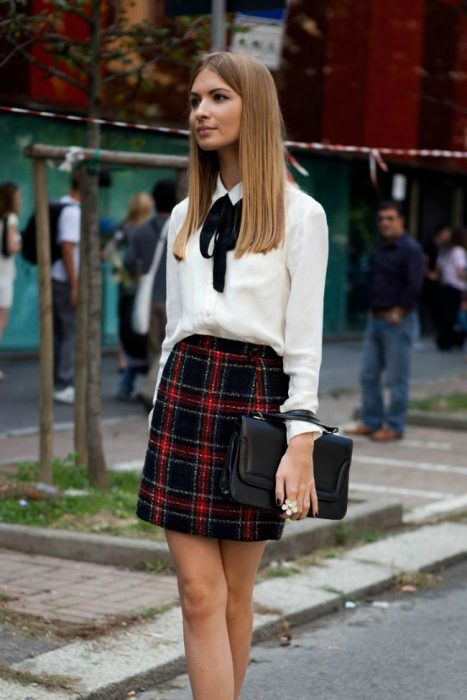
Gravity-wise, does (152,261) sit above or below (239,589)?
below

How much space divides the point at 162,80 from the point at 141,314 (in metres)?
6.20

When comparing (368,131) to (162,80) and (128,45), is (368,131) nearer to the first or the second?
(162,80)

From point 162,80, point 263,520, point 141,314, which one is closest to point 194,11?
point 141,314

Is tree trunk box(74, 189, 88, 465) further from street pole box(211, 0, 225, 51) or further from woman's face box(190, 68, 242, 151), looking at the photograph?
woman's face box(190, 68, 242, 151)

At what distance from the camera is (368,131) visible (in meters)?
20.2

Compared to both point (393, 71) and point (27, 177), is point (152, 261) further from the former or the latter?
point (393, 71)

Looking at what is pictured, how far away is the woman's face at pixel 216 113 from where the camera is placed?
3439 millimetres

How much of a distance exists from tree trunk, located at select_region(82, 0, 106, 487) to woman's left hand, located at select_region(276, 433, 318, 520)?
367 centimetres

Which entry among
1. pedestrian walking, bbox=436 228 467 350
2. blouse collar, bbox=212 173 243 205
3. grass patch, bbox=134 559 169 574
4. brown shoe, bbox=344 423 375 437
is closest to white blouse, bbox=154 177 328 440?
blouse collar, bbox=212 173 243 205

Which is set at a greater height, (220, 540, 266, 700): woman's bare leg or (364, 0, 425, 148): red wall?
(364, 0, 425, 148): red wall

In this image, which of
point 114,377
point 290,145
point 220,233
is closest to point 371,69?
point 114,377

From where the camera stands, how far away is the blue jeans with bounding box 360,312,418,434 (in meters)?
10.6

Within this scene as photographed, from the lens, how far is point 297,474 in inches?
132

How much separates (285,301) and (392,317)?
7043mm
